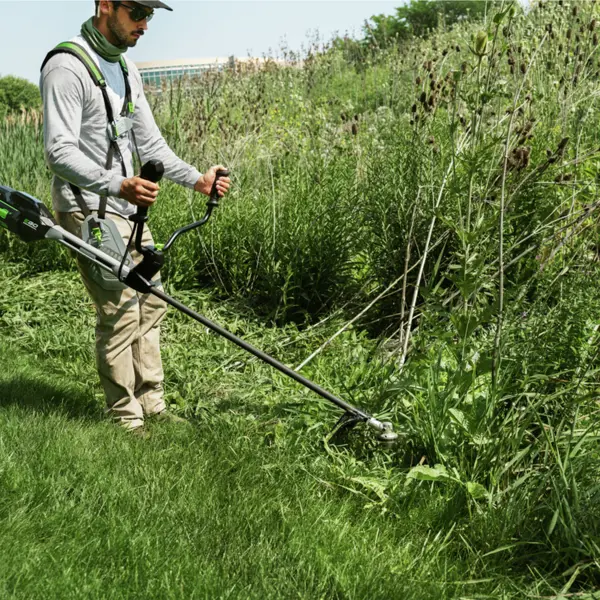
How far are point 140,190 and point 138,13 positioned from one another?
917 mm

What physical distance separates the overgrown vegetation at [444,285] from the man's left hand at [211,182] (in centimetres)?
97

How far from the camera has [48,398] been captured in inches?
170

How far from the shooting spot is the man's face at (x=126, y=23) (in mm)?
3596

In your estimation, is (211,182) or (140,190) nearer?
(140,190)

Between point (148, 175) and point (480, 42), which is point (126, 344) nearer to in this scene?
point (148, 175)

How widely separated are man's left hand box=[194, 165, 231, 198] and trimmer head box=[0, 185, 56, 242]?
747mm

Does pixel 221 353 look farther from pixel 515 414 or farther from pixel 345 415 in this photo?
pixel 515 414

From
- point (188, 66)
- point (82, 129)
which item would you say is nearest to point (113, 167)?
point (82, 129)

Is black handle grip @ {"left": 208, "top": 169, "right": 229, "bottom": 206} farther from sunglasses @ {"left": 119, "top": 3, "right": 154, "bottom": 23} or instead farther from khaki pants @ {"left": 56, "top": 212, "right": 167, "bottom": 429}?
sunglasses @ {"left": 119, "top": 3, "right": 154, "bottom": 23}

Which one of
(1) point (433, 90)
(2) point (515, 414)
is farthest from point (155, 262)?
(1) point (433, 90)

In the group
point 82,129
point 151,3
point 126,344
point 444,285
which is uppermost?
point 151,3

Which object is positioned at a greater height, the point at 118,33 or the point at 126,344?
the point at 118,33

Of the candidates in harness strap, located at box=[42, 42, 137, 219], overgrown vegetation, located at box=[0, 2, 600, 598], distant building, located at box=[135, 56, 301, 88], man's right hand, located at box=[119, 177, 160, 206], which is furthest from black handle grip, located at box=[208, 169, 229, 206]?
distant building, located at box=[135, 56, 301, 88]

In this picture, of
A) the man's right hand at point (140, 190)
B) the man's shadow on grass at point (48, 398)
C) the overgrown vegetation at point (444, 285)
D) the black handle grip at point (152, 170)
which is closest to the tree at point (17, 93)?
the overgrown vegetation at point (444, 285)
